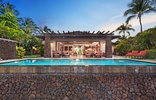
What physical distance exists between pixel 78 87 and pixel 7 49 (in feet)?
32.9

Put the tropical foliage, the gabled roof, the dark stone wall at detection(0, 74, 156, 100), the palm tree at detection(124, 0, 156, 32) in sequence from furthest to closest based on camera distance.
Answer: the palm tree at detection(124, 0, 156, 32), the gabled roof, the tropical foliage, the dark stone wall at detection(0, 74, 156, 100)

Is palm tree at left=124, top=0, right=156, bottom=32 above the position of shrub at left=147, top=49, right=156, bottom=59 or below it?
above

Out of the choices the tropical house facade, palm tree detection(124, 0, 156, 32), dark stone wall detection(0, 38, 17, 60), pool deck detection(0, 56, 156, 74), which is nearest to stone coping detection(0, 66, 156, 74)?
pool deck detection(0, 56, 156, 74)

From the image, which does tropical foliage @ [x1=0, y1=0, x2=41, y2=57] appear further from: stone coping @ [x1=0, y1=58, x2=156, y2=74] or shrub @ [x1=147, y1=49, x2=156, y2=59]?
shrub @ [x1=147, y1=49, x2=156, y2=59]

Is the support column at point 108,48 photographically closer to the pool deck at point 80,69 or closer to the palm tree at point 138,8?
the palm tree at point 138,8

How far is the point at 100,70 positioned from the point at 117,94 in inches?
48.5

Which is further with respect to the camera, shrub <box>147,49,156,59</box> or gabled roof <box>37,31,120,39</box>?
gabled roof <box>37,31,120,39</box>

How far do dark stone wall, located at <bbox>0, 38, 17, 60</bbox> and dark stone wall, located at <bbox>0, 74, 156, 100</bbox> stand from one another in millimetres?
7105

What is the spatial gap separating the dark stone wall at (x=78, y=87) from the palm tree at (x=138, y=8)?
2223 centimetres

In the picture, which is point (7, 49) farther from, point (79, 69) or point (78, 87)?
point (78, 87)

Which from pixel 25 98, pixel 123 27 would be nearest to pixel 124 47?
pixel 123 27

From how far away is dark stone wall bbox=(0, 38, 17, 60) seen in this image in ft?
44.2

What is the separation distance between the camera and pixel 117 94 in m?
→ 6.71

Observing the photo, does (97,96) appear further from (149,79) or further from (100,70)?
(149,79)
